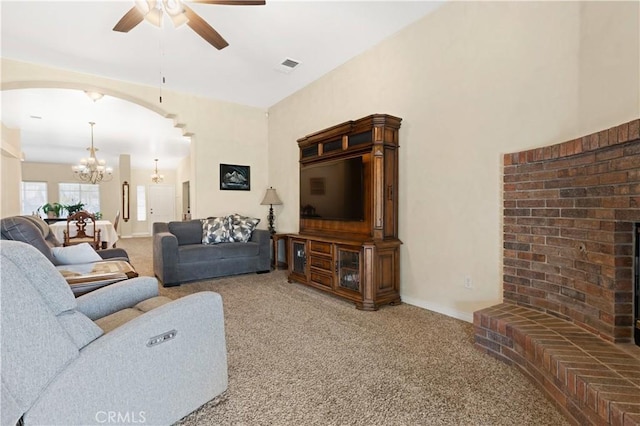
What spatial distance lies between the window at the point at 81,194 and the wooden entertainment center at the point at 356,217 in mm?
10253

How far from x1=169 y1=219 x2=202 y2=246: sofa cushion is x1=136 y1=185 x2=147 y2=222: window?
7457mm

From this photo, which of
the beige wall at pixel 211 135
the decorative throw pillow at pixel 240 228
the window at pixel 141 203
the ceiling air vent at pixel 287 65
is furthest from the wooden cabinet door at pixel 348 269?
the window at pixel 141 203

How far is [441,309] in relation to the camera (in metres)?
2.95

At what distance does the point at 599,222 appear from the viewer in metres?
1.81

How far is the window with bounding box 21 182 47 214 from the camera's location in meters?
9.93

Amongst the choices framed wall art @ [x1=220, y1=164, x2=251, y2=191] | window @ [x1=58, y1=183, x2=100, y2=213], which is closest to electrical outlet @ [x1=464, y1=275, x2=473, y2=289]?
framed wall art @ [x1=220, y1=164, x2=251, y2=191]

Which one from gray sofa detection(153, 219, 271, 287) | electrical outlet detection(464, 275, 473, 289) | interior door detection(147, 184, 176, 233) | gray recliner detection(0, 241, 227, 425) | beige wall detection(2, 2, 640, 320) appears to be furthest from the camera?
interior door detection(147, 184, 176, 233)

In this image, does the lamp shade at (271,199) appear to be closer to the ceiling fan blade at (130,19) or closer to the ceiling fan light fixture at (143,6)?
the ceiling fan blade at (130,19)

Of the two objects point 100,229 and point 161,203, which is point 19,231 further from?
point 161,203

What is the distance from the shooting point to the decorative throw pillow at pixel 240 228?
4.85 m

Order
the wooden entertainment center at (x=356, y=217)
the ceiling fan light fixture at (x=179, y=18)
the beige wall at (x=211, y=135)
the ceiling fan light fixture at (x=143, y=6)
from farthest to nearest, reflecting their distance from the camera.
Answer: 1. the beige wall at (x=211, y=135)
2. the wooden entertainment center at (x=356, y=217)
3. the ceiling fan light fixture at (x=179, y=18)
4. the ceiling fan light fixture at (x=143, y=6)

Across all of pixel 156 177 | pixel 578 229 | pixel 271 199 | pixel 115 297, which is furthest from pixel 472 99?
pixel 156 177

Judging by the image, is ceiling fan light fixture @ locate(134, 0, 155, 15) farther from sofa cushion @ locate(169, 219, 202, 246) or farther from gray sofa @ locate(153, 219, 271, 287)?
sofa cushion @ locate(169, 219, 202, 246)

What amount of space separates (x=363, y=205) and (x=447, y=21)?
75.5 inches
